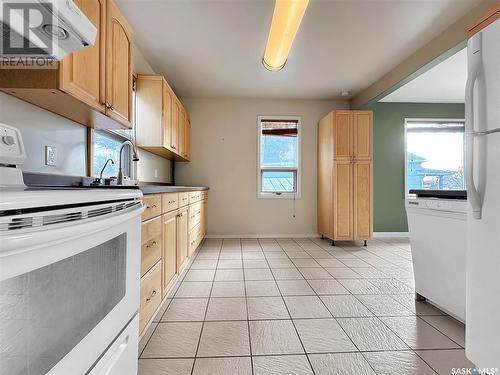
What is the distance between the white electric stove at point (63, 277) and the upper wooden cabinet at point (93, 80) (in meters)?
0.44

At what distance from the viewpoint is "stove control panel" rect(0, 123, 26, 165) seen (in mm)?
936

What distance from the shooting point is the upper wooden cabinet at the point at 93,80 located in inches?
48.8

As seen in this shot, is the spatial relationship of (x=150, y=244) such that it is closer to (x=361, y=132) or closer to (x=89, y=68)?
(x=89, y=68)

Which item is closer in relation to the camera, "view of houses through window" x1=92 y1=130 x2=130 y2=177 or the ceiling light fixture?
the ceiling light fixture

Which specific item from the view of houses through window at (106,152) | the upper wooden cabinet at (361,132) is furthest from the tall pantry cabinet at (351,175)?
the view of houses through window at (106,152)

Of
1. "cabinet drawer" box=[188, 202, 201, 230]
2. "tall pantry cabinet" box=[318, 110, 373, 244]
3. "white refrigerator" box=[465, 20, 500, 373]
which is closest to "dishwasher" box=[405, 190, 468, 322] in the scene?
"white refrigerator" box=[465, 20, 500, 373]

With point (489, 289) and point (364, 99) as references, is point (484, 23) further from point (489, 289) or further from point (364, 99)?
point (364, 99)

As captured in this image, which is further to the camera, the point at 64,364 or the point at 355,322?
the point at 355,322

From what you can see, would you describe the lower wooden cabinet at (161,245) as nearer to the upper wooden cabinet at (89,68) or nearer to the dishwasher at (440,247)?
the upper wooden cabinet at (89,68)

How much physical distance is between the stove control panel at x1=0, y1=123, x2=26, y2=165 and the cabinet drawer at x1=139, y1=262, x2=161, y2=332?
0.84 meters

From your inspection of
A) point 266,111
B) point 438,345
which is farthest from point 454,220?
point 266,111

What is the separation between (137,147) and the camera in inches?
116

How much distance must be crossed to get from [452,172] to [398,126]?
4.58 ft

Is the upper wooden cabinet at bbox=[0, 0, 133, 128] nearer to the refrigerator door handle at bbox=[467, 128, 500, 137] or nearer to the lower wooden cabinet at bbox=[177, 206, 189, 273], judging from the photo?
the lower wooden cabinet at bbox=[177, 206, 189, 273]
